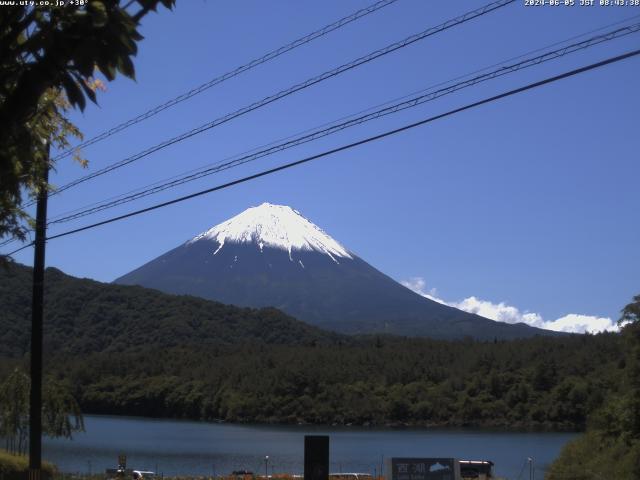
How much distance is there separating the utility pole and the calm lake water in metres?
21.4

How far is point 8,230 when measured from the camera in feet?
28.1

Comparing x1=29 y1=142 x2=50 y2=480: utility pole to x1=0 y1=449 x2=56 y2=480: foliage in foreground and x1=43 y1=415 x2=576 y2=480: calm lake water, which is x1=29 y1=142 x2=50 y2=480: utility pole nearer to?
x1=0 y1=449 x2=56 y2=480: foliage in foreground

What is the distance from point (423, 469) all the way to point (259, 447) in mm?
48220

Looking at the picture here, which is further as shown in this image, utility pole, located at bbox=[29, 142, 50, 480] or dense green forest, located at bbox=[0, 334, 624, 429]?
dense green forest, located at bbox=[0, 334, 624, 429]

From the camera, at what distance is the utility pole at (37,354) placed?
17.3 m

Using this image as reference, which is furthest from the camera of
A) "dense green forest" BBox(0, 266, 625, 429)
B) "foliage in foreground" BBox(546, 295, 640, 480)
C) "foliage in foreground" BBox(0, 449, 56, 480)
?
"dense green forest" BBox(0, 266, 625, 429)

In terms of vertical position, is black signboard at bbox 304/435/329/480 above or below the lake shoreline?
above

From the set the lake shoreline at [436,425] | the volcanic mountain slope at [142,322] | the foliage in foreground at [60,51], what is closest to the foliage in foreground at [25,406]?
the foliage in foreground at [60,51]

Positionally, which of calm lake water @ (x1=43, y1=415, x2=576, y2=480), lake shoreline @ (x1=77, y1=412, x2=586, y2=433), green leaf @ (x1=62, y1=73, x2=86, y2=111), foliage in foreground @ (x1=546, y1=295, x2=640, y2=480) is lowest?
lake shoreline @ (x1=77, y1=412, x2=586, y2=433)

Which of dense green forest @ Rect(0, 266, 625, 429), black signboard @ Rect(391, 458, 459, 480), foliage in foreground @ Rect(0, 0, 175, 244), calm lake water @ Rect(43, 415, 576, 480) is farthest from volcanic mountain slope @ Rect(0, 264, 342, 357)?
foliage in foreground @ Rect(0, 0, 175, 244)

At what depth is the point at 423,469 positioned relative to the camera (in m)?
15.4

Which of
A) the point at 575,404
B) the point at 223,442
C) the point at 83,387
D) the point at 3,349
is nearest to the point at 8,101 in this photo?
the point at 223,442

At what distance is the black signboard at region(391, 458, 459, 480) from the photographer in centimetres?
1520

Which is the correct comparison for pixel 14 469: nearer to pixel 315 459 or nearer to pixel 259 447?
pixel 315 459
